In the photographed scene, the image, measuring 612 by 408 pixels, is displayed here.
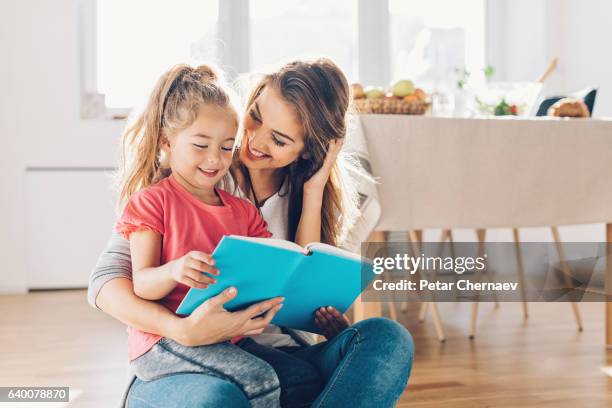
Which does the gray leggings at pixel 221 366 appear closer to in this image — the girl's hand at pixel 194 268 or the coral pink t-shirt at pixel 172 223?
the coral pink t-shirt at pixel 172 223

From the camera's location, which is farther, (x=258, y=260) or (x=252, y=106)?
(x=252, y=106)

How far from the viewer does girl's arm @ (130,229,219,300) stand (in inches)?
42.8

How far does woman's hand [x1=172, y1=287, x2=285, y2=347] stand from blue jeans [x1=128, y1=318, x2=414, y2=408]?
0.06 meters

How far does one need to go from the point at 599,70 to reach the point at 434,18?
41.1 inches

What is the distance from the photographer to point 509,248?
4.50m

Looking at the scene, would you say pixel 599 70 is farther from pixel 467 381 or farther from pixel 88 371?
pixel 88 371

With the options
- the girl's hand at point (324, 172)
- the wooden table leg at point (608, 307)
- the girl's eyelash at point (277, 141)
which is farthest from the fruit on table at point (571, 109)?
the girl's eyelash at point (277, 141)

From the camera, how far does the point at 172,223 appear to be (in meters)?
1.24

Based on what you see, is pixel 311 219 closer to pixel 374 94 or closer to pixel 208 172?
pixel 208 172

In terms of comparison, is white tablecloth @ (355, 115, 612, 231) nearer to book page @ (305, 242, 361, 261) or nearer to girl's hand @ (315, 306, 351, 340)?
girl's hand @ (315, 306, 351, 340)

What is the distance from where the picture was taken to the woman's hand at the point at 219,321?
3.78ft

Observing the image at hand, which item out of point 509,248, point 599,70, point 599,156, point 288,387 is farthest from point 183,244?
point 509,248

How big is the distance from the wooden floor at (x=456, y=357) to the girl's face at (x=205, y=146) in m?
0.95

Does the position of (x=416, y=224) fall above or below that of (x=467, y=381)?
above
